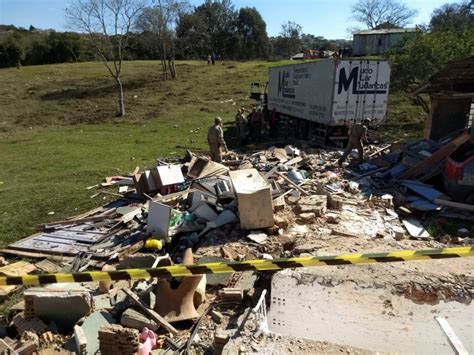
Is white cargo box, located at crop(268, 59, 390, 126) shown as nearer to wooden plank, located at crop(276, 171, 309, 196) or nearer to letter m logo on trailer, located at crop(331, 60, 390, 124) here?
letter m logo on trailer, located at crop(331, 60, 390, 124)

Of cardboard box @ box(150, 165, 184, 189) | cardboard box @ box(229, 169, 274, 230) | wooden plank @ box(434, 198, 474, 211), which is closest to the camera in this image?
cardboard box @ box(229, 169, 274, 230)

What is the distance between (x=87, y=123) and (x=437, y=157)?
22.9m

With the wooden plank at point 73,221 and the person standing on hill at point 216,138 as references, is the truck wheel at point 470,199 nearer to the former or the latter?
the person standing on hill at point 216,138

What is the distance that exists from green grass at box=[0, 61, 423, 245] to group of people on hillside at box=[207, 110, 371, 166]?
2126 millimetres

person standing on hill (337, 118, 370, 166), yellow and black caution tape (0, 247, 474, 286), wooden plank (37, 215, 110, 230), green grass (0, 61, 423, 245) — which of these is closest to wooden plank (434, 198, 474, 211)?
person standing on hill (337, 118, 370, 166)

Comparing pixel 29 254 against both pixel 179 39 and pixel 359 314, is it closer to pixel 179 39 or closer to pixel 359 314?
pixel 359 314

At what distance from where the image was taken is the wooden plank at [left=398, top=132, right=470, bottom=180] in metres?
10.3

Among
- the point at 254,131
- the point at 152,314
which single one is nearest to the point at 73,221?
the point at 152,314

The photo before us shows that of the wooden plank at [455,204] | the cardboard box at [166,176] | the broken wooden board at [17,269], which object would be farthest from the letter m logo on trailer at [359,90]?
the broken wooden board at [17,269]

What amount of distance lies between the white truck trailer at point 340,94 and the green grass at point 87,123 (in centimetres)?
534

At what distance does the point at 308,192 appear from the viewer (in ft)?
31.9

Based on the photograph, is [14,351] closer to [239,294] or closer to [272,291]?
[239,294]

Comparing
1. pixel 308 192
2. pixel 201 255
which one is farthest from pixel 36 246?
pixel 308 192

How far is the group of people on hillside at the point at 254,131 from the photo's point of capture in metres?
12.6
